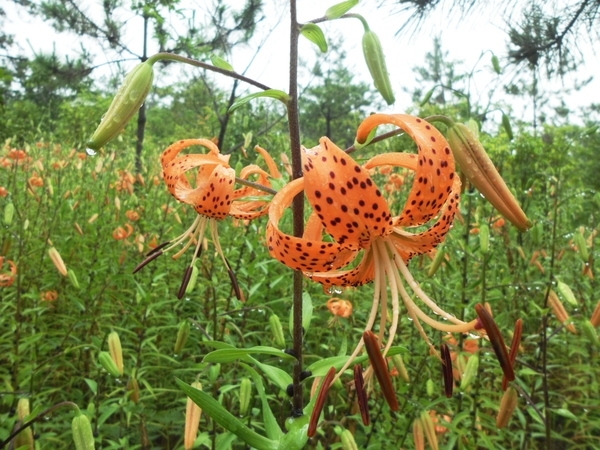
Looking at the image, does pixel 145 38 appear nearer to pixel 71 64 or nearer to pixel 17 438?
pixel 71 64

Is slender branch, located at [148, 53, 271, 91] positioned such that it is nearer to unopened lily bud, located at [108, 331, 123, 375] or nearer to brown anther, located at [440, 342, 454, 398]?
brown anther, located at [440, 342, 454, 398]

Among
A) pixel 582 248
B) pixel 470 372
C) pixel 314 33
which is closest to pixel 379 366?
pixel 314 33

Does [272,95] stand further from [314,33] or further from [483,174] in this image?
[483,174]

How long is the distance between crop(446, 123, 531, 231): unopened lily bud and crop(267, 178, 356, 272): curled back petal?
19 cm

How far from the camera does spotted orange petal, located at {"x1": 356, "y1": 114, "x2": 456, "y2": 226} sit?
0.59 m

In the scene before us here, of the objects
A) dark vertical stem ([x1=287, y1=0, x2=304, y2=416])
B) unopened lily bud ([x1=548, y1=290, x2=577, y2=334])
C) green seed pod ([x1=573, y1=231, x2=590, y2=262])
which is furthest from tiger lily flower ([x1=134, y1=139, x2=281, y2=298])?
green seed pod ([x1=573, y1=231, x2=590, y2=262])

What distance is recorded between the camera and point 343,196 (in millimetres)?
588

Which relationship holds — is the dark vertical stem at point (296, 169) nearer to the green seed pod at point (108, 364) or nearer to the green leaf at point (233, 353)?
the green leaf at point (233, 353)

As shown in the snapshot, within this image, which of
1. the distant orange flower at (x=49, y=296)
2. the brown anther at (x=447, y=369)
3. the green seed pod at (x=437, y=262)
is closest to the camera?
the brown anther at (x=447, y=369)

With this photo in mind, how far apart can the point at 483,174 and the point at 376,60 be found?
0.80 ft

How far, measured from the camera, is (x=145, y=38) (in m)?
4.21

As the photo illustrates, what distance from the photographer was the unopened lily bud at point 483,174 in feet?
1.91

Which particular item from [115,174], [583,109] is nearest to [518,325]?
[115,174]

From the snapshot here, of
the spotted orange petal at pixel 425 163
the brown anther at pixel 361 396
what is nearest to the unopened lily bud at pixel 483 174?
the spotted orange petal at pixel 425 163
